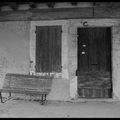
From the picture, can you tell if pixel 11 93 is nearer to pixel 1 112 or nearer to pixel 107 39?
pixel 1 112

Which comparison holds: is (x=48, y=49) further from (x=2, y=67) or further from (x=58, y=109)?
(x=58, y=109)

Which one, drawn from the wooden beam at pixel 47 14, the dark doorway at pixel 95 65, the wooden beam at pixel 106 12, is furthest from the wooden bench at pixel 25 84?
the wooden beam at pixel 106 12

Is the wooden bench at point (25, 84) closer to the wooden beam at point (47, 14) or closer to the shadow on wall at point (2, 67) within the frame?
the shadow on wall at point (2, 67)

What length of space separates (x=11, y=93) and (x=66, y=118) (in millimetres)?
2887

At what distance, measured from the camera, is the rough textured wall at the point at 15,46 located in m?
8.87

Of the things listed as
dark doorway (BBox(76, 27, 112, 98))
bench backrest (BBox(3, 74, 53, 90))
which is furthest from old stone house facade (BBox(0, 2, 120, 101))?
bench backrest (BBox(3, 74, 53, 90))

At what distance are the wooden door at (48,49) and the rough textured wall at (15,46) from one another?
15.3 inches

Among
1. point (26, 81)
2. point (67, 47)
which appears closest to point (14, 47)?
point (26, 81)

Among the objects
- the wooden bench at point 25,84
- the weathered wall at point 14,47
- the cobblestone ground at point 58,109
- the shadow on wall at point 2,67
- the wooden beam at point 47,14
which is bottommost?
the cobblestone ground at point 58,109

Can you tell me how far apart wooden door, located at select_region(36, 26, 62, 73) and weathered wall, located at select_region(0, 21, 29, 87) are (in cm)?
39

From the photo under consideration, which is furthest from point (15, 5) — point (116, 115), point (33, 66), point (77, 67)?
point (116, 115)

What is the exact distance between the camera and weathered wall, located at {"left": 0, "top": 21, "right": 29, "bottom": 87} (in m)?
8.87

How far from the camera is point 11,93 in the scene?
891 centimetres

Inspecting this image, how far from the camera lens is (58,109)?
7668 millimetres
